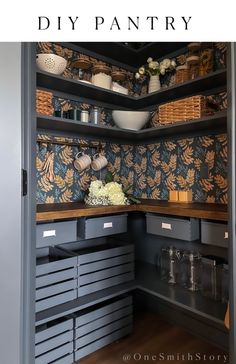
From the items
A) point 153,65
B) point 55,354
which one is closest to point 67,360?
point 55,354

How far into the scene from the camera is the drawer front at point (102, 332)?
5.22ft

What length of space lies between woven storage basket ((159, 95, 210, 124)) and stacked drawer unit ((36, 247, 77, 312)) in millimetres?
1129

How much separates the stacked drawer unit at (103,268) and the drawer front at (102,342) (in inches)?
12.6

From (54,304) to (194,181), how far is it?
4.18 ft

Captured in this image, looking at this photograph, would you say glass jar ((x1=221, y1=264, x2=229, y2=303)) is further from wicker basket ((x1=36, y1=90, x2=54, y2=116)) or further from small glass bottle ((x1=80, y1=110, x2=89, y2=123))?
wicker basket ((x1=36, y1=90, x2=54, y2=116))

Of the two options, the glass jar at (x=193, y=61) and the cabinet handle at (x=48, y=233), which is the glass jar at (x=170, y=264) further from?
the glass jar at (x=193, y=61)

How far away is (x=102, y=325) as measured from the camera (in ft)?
5.56

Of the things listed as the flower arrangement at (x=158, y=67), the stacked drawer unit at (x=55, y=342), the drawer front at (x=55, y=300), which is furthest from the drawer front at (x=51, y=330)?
the flower arrangement at (x=158, y=67)

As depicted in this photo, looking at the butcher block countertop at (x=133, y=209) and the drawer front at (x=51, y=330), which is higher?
the butcher block countertop at (x=133, y=209)

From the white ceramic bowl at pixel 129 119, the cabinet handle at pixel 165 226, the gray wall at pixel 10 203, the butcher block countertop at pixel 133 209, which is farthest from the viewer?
the white ceramic bowl at pixel 129 119

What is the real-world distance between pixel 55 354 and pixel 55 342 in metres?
0.07

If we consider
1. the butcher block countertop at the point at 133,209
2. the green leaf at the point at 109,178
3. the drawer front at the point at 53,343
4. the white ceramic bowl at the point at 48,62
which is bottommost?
the drawer front at the point at 53,343

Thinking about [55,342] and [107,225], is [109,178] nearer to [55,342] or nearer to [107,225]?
[107,225]
